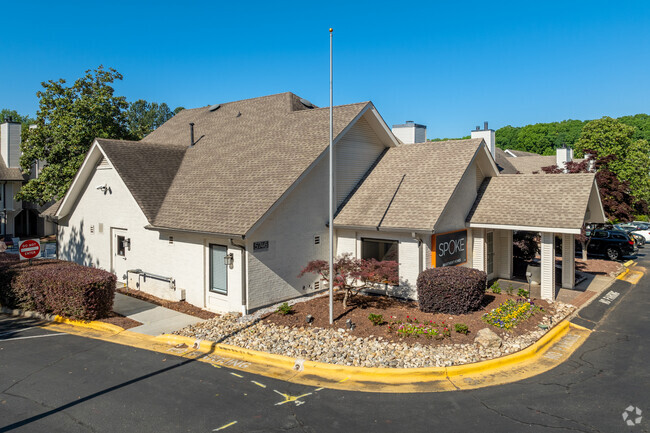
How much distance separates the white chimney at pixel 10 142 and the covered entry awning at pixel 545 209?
38.1m

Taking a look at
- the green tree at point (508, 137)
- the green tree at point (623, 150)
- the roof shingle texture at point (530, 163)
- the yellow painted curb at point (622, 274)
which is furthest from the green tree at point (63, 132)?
the green tree at point (508, 137)

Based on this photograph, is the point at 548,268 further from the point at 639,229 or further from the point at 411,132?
the point at 639,229

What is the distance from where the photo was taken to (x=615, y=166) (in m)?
49.8

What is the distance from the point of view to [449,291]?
12.9 m

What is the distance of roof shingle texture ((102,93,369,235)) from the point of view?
48.6 feet

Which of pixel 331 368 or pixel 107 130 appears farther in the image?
pixel 107 130

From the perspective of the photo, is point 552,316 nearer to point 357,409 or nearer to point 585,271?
point 357,409

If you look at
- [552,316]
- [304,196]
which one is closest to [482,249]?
[552,316]

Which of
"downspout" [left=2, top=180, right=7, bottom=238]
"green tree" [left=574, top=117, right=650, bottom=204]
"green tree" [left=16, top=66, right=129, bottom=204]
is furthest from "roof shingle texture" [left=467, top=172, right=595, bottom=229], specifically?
"green tree" [left=574, top=117, right=650, bottom=204]

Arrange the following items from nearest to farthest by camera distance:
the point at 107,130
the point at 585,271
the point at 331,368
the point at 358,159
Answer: the point at 331,368
the point at 358,159
the point at 585,271
the point at 107,130

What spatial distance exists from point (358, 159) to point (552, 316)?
30.4ft

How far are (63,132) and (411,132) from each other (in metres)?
21.5

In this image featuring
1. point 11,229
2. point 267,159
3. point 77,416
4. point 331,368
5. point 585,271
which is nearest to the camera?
point 77,416

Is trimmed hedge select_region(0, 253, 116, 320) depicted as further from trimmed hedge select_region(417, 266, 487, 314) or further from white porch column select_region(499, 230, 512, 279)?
white porch column select_region(499, 230, 512, 279)
